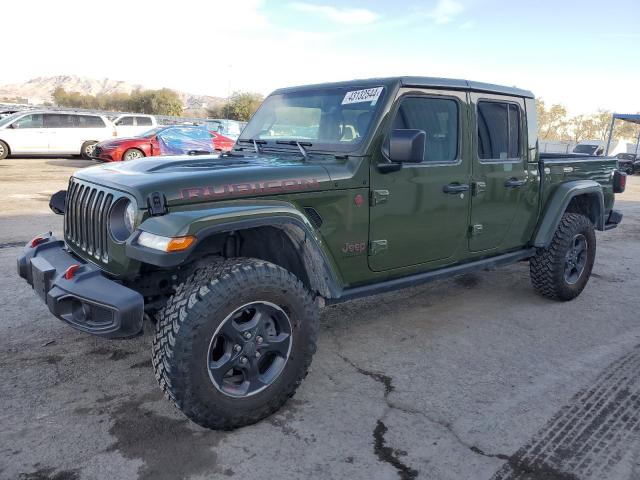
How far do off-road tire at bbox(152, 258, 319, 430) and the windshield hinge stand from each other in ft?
1.20

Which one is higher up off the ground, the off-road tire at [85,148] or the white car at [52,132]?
the white car at [52,132]

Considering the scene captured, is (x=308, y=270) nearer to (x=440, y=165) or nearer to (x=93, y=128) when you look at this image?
(x=440, y=165)

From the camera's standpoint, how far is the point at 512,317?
14.9 feet

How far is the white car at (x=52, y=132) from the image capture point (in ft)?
54.4

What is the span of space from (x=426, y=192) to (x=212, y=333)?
1.77 m

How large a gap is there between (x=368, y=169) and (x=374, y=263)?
24.0 inches

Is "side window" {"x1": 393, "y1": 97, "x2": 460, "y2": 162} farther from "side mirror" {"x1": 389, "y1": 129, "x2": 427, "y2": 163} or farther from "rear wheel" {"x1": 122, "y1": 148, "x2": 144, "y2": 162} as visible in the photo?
"rear wheel" {"x1": 122, "y1": 148, "x2": 144, "y2": 162}

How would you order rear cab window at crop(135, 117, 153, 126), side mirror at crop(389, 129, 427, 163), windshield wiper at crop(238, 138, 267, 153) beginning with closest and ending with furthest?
side mirror at crop(389, 129, 427, 163) → windshield wiper at crop(238, 138, 267, 153) → rear cab window at crop(135, 117, 153, 126)

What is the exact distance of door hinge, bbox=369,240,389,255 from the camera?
335 cm

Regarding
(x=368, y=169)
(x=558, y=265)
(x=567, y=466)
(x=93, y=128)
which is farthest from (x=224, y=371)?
(x=93, y=128)

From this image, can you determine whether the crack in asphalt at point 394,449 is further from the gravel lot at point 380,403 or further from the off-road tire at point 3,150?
the off-road tire at point 3,150

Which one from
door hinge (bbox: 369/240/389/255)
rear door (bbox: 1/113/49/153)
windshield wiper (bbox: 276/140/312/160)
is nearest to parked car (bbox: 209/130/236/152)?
rear door (bbox: 1/113/49/153)

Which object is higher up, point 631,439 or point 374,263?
point 374,263

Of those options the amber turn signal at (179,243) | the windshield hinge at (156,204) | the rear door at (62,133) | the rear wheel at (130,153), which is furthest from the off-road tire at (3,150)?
the amber turn signal at (179,243)
